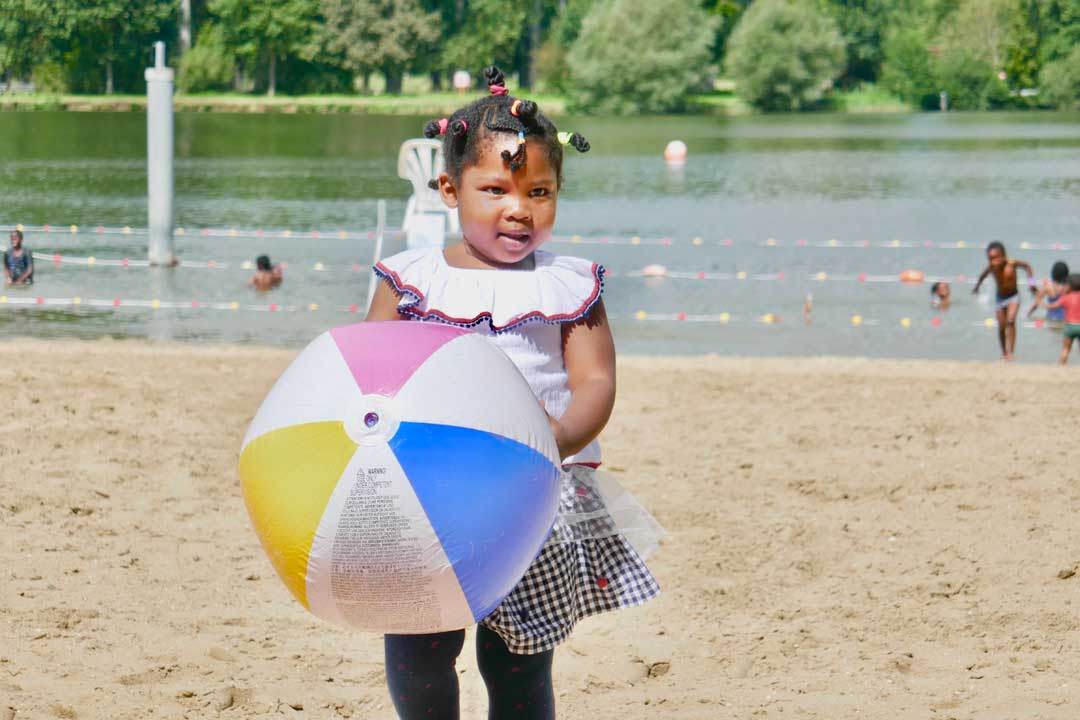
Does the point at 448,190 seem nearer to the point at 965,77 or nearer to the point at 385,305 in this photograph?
the point at 385,305

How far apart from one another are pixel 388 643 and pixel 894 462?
12.6ft

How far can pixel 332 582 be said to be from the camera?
241 centimetres

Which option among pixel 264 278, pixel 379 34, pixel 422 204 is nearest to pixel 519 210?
pixel 422 204

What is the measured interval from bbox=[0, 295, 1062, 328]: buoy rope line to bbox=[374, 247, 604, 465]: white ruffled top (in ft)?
35.4

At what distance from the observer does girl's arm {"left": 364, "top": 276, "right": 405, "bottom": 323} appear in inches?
110

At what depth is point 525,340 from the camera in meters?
2.74

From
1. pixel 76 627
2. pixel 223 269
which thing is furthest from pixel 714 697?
pixel 223 269

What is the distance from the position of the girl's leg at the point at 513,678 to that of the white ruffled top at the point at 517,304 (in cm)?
38

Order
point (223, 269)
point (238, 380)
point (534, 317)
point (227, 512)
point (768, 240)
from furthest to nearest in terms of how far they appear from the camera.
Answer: point (768, 240) → point (223, 269) → point (238, 380) → point (227, 512) → point (534, 317)

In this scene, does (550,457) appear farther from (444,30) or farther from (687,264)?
(444,30)

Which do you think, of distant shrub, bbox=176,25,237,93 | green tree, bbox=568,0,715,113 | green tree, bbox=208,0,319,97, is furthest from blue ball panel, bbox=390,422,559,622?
green tree, bbox=568,0,715,113

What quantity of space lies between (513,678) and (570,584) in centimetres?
22

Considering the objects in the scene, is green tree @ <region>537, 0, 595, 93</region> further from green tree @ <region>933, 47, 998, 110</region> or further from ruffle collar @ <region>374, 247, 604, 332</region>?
ruffle collar @ <region>374, 247, 604, 332</region>

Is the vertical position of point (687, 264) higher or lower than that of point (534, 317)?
lower
